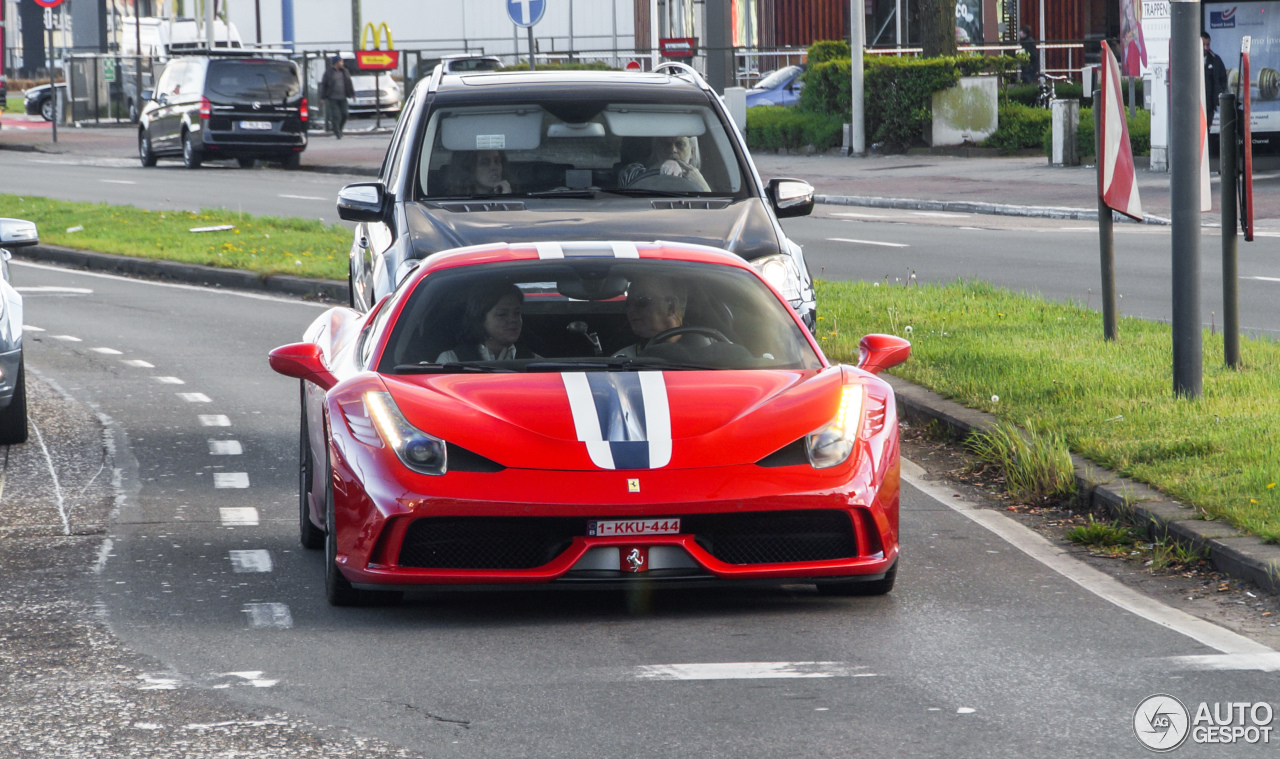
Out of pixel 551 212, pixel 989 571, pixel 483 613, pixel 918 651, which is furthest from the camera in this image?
pixel 551 212

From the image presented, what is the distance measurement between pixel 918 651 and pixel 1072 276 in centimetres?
1156

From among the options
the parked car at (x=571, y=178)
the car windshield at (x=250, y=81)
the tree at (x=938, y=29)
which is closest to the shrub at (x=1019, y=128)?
the tree at (x=938, y=29)

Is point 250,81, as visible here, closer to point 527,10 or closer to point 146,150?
point 146,150

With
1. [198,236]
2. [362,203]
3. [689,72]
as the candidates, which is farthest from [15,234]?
[198,236]

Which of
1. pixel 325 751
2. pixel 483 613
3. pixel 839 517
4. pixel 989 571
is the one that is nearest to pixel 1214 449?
pixel 989 571

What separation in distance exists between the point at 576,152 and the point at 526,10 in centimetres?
1381

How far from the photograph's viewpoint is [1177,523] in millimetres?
7012

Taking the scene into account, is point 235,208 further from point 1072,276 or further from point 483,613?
point 483,613

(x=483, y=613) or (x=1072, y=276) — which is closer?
(x=483, y=613)

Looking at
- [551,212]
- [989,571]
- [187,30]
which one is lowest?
[989,571]

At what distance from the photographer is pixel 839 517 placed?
5.95m

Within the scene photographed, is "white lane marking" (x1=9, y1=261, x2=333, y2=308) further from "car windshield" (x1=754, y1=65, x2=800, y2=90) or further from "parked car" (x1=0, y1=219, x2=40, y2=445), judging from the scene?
"car windshield" (x1=754, y1=65, x2=800, y2=90)

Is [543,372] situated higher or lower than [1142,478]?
higher

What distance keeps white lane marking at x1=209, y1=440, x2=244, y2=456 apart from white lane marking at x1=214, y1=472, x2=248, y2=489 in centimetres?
52
